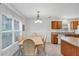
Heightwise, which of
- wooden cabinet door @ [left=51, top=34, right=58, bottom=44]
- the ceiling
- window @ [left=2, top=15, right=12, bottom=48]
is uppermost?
the ceiling

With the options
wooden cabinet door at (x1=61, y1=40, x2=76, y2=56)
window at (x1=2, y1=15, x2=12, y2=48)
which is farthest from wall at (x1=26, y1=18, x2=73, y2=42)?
wooden cabinet door at (x1=61, y1=40, x2=76, y2=56)

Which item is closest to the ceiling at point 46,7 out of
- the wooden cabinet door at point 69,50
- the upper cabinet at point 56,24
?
the wooden cabinet door at point 69,50

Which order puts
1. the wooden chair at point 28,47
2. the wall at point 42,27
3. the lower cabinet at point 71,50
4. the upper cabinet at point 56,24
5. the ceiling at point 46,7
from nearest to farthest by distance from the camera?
1. the lower cabinet at point 71,50
2. the wooden chair at point 28,47
3. the ceiling at point 46,7
4. the upper cabinet at point 56,24
5. the wall at point 42,27

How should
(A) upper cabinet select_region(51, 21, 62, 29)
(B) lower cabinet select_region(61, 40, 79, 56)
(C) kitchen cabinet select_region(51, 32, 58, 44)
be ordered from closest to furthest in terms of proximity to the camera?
(B) lower cabinet select_region(61, 40, 79, 56) < (C) kitchen cabinet select_region(51, 32, 58, 44) < (A) upper cabinet select_region(51, 21, 62, 29)

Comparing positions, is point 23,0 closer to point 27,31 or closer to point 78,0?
point 78,0

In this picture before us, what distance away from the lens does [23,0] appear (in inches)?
41.6

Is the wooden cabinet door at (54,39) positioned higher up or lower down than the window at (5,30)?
lower down

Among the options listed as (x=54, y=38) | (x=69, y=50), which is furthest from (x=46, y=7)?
(x=54, y=38)

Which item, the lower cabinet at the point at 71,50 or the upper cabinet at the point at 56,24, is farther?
the upper cabinet at the point at 56,24

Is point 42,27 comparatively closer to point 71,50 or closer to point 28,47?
point 28,47

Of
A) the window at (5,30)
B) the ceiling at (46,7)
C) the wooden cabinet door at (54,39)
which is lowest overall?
the wooden cabinet door at (54,39)

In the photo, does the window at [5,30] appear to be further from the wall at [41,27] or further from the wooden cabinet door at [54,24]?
the wooden cabinet door at [54,24]

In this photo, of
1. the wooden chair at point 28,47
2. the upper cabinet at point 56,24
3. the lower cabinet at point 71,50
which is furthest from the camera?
the upper cabinet at point 56,24

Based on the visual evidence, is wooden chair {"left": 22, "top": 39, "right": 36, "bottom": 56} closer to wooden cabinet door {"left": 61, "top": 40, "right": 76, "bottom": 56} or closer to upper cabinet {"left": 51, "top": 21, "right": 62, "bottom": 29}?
wooden cabinet door {"left": 61, "top": 40, "right": 76, "bottom": 56}
